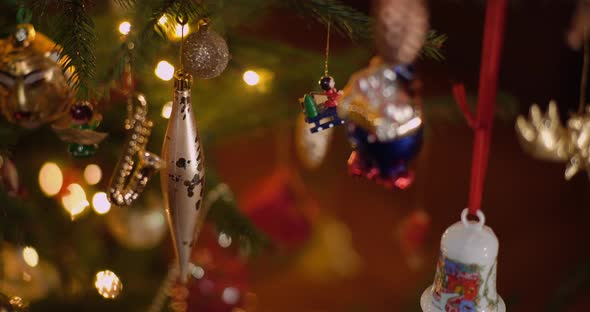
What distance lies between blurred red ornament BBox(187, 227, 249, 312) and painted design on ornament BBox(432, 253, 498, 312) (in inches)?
17.6

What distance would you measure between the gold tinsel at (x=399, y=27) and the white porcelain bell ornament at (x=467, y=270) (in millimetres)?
175

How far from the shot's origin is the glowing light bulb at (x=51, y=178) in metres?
1.06

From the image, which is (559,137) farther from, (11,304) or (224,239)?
(11,304)

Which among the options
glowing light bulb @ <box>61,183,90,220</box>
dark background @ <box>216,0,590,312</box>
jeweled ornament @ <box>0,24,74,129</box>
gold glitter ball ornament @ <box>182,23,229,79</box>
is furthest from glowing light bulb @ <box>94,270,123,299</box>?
dark background @ <box>216,0,590,312</box>

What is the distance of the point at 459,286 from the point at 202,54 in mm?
306

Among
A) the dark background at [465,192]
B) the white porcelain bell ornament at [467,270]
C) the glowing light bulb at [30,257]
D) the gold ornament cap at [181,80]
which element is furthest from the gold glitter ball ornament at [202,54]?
the dark background at [465,192]

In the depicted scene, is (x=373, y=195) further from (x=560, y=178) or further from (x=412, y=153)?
(x=412, y=153)

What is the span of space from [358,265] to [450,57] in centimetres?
89

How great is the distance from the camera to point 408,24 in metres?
0.45

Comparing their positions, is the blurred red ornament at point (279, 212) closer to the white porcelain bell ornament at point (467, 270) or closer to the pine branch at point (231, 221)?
the pine branch at point (231, 221)

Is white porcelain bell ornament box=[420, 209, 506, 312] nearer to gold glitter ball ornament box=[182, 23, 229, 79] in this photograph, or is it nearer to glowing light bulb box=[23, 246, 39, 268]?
gold glitter ball ornament box=[182, 23, 229, 79]

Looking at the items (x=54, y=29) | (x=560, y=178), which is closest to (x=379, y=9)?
(x=54, y=29)

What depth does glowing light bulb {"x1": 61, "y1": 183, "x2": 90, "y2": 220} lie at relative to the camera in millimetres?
940

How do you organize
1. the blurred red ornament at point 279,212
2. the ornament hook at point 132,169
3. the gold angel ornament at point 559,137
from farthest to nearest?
the blurred red ornament at point 279,212
the gold angel ornament at point 559,137
the ornament hook at point 132,169
